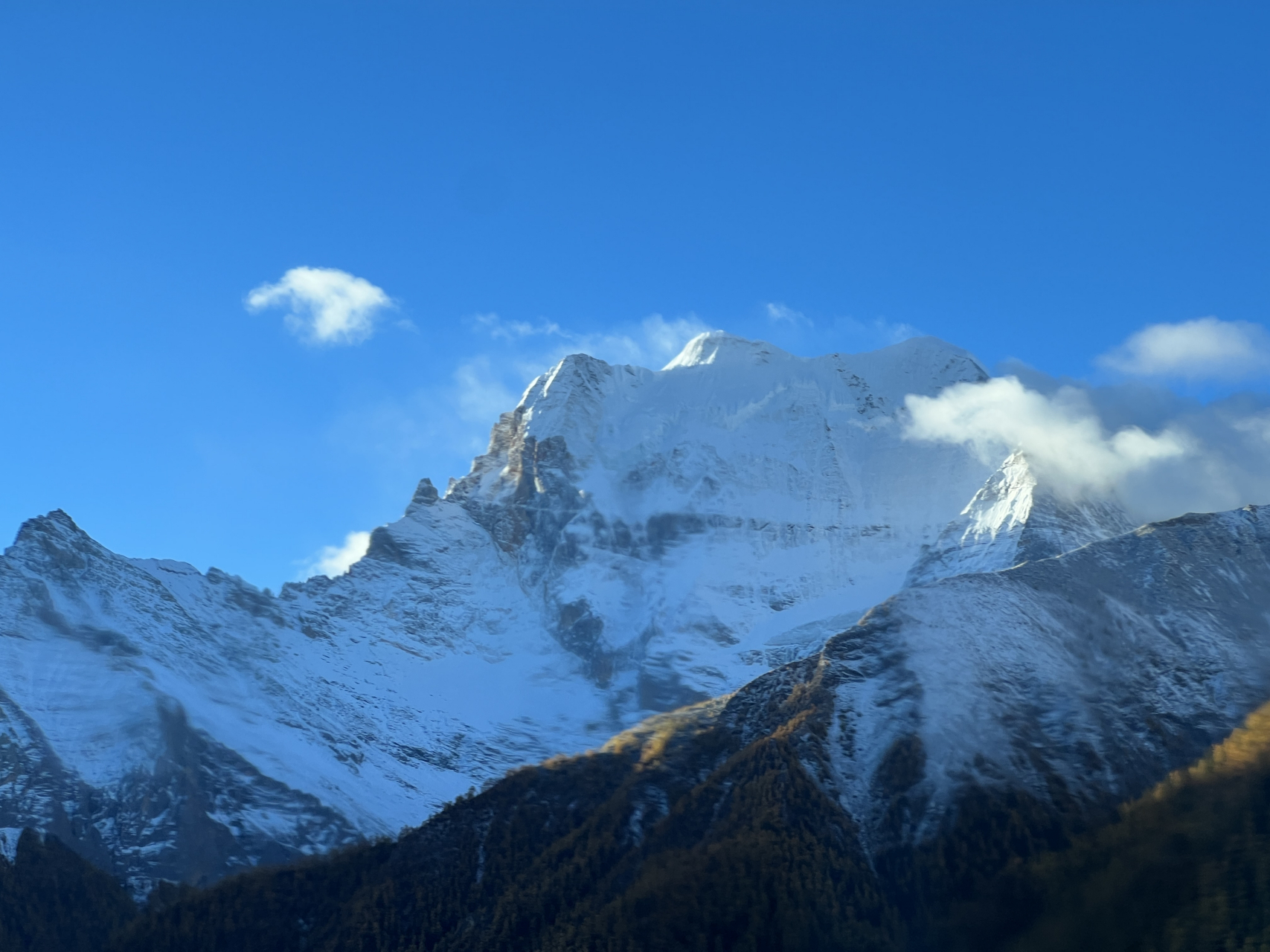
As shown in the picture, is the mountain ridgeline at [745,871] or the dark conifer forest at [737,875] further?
the mountain ridgeline at [745,871]

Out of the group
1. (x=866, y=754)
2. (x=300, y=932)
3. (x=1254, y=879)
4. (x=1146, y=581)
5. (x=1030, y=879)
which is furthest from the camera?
(x=1146, y=581)

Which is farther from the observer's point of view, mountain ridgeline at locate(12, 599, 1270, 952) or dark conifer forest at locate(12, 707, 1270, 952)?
mountain ridgeline at locate(12, 599, 1270, 952)

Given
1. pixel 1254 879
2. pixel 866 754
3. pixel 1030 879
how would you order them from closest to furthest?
pixel 1254 879 < pixel 1030 879 < pixel 866 754

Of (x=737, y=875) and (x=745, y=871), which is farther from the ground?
(x=745, y=871)

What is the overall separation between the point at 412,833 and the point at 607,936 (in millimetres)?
34018

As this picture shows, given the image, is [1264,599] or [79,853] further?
[79,853]

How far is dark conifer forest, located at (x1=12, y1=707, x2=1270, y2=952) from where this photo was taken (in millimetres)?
81250

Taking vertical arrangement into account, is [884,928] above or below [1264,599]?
below

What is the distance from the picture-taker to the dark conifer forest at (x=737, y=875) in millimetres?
81250

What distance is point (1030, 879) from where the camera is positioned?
3551 inches

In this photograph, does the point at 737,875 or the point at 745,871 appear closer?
the point at 737,875

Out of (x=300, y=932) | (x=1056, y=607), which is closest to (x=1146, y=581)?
(x=1056, y=607)

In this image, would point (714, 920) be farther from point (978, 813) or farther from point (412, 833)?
point (412, 833)

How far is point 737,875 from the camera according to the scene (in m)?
101
